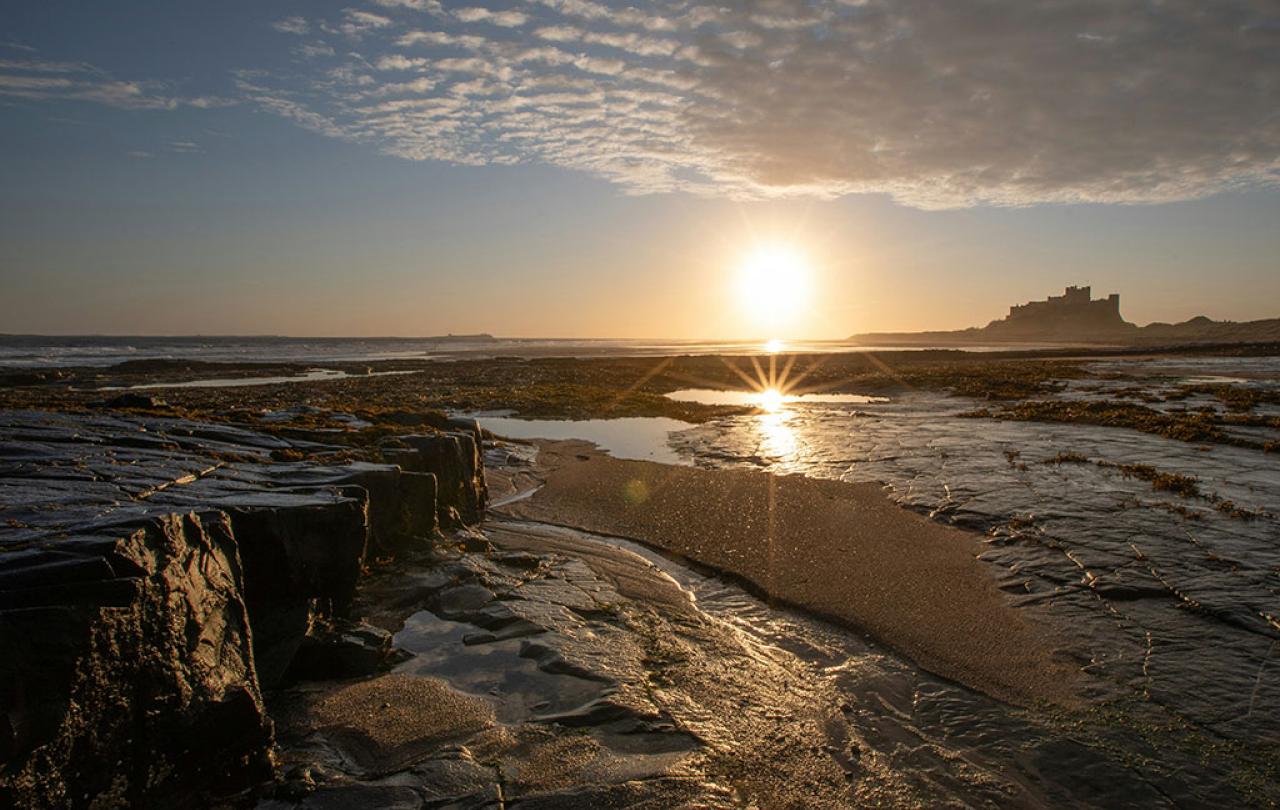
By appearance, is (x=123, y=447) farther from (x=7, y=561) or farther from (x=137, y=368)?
(x=137, y=368)

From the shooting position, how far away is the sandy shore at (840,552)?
6027mm

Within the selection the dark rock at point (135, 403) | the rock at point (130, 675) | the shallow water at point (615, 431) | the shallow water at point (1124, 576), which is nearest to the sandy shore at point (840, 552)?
the shallow water at point (1124, 576)

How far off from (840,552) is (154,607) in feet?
24.4

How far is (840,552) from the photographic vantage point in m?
8.77

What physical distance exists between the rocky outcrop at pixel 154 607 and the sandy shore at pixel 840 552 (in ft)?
15.3


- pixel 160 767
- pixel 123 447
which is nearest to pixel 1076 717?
pixel 160 767

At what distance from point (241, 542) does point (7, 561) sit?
5.24 feet

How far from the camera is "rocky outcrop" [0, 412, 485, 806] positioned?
10.3 ft

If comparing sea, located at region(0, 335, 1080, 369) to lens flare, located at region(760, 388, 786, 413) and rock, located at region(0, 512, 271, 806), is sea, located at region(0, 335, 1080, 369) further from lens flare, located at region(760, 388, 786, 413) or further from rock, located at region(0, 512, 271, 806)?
rock, located at region(0, 512, 271, 806)

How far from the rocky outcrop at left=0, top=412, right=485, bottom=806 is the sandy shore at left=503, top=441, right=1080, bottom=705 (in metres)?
4.66

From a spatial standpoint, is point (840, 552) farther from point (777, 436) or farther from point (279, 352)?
point (279, 352)

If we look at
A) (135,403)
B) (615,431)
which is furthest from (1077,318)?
(135,403)

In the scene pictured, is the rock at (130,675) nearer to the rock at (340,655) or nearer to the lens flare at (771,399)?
the rock at (340,655)

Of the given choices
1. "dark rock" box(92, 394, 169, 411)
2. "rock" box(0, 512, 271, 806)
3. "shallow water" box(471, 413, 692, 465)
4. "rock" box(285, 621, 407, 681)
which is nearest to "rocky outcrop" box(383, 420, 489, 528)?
"rock" box(285, 621, 407, 681)
